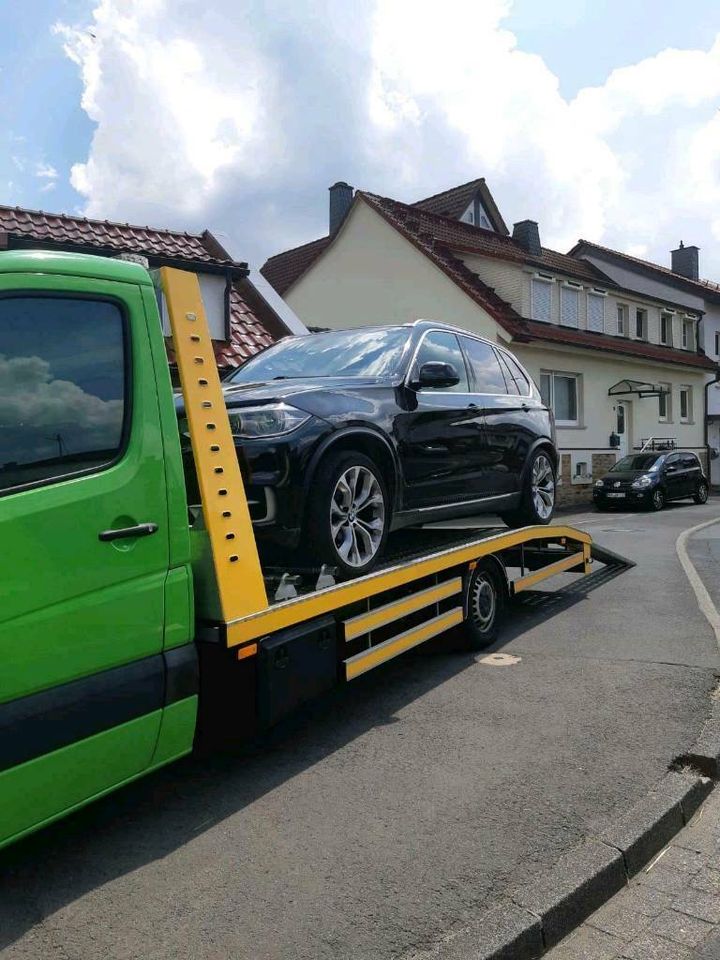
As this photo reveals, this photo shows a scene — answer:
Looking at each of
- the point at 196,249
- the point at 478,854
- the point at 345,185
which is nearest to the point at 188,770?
the point at 478,854

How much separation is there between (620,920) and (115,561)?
2.18 m

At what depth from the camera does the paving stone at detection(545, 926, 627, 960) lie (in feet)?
8.77

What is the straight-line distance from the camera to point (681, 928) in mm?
2814

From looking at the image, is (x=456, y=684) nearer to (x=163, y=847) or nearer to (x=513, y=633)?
(x=513, y=633)

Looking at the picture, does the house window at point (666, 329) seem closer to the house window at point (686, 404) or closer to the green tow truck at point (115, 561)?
the house window at point (686, 404)

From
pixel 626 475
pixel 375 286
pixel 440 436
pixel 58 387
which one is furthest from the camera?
pixel 375 286

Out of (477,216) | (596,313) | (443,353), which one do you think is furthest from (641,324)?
(443,353)

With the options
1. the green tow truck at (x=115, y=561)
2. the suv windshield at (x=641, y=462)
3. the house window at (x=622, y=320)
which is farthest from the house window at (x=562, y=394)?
Result: the green tow truck at (x=115, y=561)

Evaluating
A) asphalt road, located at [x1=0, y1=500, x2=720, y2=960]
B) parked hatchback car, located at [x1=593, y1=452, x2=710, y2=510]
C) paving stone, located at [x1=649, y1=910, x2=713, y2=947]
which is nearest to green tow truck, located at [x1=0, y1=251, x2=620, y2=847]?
asphalt road, located at [x1=0, y1=500, x2=720, y2=960]

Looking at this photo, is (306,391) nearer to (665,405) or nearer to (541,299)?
(541,299)

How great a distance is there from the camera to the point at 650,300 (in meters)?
29.1

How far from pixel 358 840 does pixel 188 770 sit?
3.78ft

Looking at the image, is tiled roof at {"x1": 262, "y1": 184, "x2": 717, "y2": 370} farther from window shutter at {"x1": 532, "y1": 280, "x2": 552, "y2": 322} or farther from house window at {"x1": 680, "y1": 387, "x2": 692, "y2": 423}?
house window at {"x1": 680, "y1": 387, "x2": 692, "y2": 423}

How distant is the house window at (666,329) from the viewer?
99.7ft
